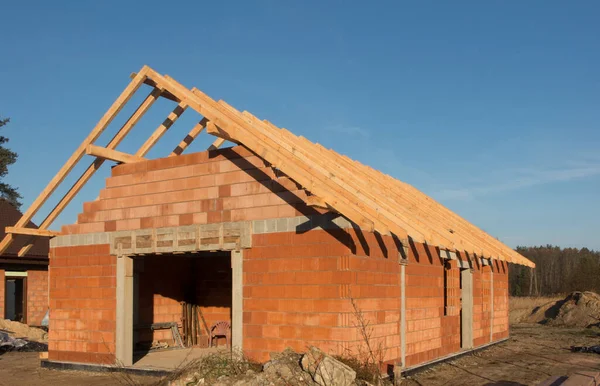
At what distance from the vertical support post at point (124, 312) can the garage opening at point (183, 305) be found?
245 cm

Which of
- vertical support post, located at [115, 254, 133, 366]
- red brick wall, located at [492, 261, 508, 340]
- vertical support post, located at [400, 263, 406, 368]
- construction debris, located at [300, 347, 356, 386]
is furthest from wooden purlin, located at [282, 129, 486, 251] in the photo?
red brick wall, located at [492, 261, 508, 340]

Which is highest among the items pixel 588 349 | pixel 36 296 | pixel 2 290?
pixel 2 290

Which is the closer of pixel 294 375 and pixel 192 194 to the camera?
pixel 294 375

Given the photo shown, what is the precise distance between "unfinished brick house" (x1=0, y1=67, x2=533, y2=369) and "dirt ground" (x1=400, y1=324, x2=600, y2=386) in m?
0.53

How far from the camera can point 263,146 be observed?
10.8 meters

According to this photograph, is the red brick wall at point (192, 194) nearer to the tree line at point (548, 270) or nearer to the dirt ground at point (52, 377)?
the dirt ground at point (52, 377)

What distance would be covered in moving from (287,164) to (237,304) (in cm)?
298

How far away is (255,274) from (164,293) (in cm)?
648

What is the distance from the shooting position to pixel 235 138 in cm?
1131

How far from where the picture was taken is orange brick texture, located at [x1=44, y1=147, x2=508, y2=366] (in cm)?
1078

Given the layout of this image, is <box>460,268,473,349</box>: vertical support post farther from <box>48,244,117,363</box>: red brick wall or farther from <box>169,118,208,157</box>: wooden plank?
<box>48,244,117,363</box>: red brick wall

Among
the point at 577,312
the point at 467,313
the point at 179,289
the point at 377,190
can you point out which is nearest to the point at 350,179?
the point at 377,190

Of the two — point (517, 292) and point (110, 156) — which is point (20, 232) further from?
point (517, 292)

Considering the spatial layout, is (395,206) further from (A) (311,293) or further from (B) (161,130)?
(B) (161,130)
